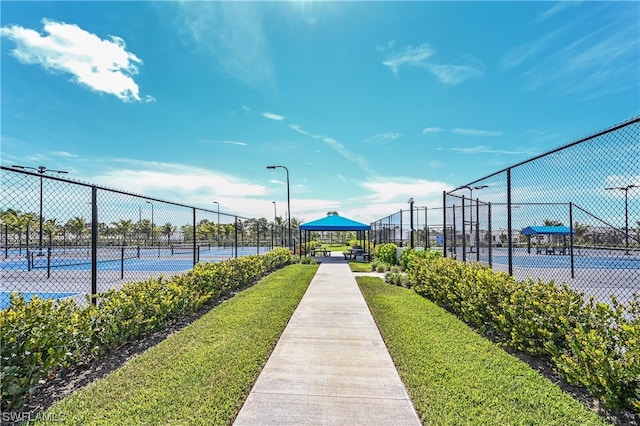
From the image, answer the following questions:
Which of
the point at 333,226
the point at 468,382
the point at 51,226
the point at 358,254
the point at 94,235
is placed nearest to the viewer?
the point at 468,382

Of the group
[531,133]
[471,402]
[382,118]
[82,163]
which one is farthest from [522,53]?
[82,163]

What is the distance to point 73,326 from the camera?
3082mm

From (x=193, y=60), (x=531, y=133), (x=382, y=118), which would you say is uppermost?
(x=193, y=60)

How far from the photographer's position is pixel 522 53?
7.46 meters

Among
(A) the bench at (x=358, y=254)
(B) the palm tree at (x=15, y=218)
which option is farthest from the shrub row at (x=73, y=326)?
(A) the bench at (x=358, y=254)

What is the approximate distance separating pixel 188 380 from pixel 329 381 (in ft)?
4.84

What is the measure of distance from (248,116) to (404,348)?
10340mm

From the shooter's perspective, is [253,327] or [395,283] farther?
[395,283]

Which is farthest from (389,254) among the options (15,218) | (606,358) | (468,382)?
(15,218)

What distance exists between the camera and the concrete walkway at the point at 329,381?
254 cm

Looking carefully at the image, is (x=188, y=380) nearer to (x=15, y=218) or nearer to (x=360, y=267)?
(x=15, y=218)

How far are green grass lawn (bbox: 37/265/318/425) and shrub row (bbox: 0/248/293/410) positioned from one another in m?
0.35

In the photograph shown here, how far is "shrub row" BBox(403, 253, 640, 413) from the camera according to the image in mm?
2357

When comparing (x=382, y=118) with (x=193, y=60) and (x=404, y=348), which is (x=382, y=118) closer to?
(x=193, y=60)
